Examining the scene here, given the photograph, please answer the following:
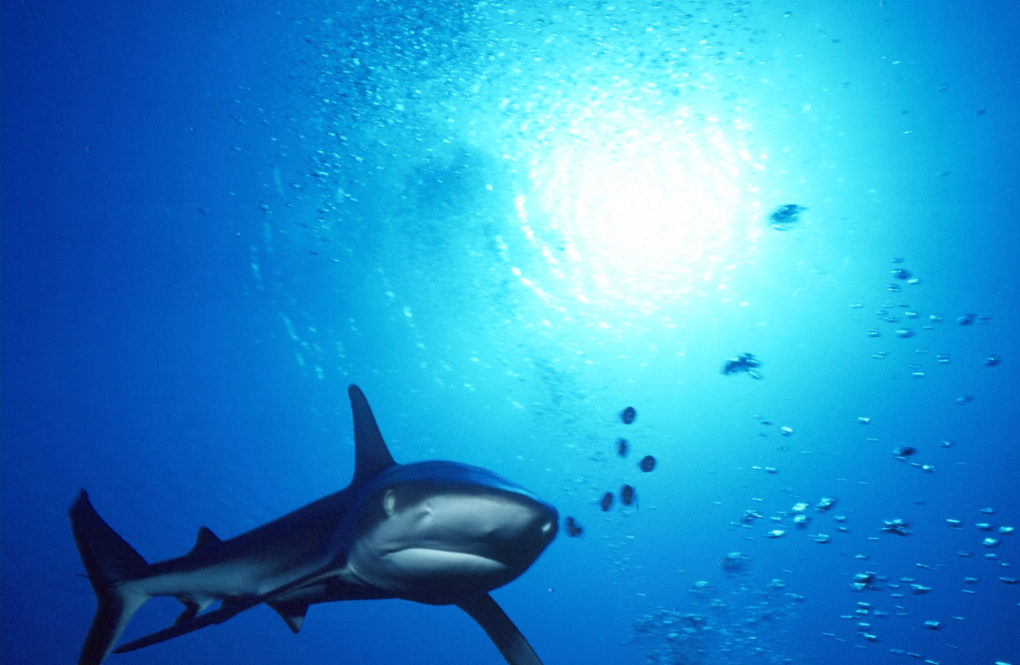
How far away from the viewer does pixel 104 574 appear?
4555 millimetres

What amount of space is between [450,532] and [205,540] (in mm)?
3276

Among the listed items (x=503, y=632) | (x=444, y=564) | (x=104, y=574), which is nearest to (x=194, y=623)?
(x=444, y=564)

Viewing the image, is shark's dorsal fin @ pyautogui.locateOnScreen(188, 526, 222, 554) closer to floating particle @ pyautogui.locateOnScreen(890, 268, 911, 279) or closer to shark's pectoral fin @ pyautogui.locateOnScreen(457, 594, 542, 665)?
shark's pectoral fin @ pyautogui.locateOnScreen(457, 594, 542, 665)

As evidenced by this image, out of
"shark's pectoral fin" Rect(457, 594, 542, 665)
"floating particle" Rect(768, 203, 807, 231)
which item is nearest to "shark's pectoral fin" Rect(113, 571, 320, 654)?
"shark's pectoral fin" Rect(457, 594, 542, 665)

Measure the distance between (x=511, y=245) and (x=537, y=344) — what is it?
3.67 meters

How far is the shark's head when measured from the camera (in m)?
2.68

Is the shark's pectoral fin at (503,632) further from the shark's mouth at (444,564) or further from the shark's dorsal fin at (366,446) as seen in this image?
the shark's dorsal fin at (366,446)

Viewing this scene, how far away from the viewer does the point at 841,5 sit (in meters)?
8.28

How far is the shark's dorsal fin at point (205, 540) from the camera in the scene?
443 centimetres

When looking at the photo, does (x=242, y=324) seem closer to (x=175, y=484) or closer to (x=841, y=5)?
(x=175, y=484)

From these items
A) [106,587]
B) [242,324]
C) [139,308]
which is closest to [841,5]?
[106,587]

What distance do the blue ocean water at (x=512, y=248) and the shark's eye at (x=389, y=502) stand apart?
8.67 metres

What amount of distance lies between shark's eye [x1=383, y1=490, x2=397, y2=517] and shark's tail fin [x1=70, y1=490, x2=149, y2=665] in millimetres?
3209

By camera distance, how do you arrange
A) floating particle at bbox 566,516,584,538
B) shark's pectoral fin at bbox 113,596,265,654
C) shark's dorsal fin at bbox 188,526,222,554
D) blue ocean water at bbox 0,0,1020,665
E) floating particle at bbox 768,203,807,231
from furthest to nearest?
floating particle at bbox 768,203,807,231, blue ocean water at bbox 0,0,1020,665, floating particle at bbox 566,516,584,538, shark's dorsal fin at bbox 188,526,222,554, shark's pectoral fin at bbox 113,596,265,654
